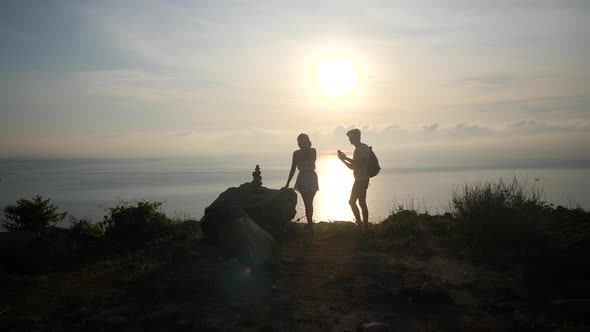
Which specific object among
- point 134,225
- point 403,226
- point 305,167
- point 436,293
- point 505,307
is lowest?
point 505,307

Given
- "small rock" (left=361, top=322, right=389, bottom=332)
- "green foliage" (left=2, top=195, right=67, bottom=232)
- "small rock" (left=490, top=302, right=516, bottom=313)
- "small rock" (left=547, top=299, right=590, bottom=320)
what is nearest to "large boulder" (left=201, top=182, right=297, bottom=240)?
"small rock" (left=361, top=322, right=389, bottom=332)

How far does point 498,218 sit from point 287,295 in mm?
6019

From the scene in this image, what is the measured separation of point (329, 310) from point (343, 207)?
4884 centimetres

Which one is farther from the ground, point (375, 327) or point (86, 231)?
point (86, 231)

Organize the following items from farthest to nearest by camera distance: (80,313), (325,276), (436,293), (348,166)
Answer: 1. (348,166)
2. (325,276)
3. (436,293)
4. (80,313)

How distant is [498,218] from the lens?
9.30 m

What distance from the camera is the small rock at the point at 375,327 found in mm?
5039

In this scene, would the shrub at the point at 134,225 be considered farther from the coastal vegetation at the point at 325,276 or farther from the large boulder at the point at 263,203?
the large boulder at the point at 263,203

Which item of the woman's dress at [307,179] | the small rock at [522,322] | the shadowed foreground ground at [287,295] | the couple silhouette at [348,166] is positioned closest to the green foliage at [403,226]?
the couple silhouette at [348,166]

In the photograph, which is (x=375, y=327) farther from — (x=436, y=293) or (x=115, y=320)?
(x=115, y=320)

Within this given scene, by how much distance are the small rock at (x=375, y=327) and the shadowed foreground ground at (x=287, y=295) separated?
0.20 m

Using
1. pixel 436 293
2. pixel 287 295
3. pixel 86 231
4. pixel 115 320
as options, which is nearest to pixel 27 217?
pixel 86 231

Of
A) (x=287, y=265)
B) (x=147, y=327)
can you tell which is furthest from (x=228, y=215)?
(x=147, y=327)

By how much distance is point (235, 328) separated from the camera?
5.23 metres
